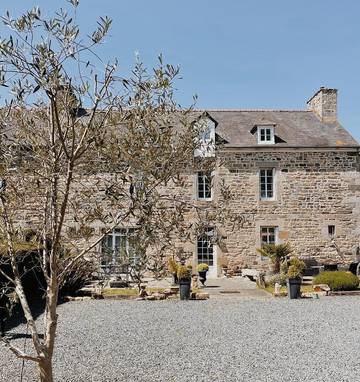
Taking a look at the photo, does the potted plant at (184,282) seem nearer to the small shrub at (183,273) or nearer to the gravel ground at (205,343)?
the small shrub at (183,273)

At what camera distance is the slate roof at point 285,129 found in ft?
65.8

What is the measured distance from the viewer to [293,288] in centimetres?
1396

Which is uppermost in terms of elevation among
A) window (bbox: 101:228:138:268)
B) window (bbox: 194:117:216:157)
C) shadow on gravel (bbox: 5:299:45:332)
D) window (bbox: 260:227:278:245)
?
window (bbox: 194:117:216:157)

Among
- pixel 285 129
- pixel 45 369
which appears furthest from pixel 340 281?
pixel 45 369

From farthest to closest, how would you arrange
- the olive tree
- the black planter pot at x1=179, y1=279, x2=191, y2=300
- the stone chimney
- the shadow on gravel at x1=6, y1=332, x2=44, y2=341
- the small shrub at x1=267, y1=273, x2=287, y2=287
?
the stone chimney → the small shrub at x1=267, y1=273, x2=287, y2=287 → the black planter pot at x1=179, y1=279, x2=191, y2=300 → the shadow on gravel at x1=6, y1=332, x2=44, y2=341 → the olive tree

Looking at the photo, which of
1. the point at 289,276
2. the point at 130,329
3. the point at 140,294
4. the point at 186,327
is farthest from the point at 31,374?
the point at 289,276

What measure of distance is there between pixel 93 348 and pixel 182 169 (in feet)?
16.7

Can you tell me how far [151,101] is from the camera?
4.15m

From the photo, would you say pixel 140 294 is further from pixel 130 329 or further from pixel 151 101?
pixel 151 101

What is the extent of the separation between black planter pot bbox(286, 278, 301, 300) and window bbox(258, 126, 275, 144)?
7806 mm

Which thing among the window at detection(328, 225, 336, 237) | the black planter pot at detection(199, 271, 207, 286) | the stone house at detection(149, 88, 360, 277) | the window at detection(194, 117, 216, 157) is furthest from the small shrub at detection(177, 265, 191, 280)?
the window at detection(194, 117, 216, 157)

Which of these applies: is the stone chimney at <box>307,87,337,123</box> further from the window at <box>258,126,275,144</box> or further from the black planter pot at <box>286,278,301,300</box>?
the black planter pot at <box>286,278,301,300</box>

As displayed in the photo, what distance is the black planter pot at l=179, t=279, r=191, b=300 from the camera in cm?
1377

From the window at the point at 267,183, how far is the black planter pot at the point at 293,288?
653 centimetres
